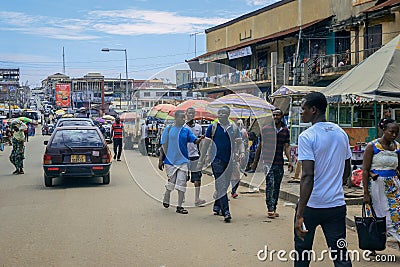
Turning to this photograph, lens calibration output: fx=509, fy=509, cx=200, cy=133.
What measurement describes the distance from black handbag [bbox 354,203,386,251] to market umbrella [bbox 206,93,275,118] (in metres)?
8.10

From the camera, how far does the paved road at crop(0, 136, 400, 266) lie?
620cm

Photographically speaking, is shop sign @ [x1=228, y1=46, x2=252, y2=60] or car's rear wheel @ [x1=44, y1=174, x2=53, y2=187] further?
shop sign @ [x1=228, y1=46, x2=252, y2=60]

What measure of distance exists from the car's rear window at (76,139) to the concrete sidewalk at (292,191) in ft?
12.9

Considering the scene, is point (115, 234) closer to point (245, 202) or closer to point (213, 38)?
point (245, 202)

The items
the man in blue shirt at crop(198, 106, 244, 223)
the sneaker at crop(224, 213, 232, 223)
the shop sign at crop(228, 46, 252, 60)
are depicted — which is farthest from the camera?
the shop sign at crop(228, 46, 252, 60)

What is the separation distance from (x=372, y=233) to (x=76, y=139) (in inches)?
333

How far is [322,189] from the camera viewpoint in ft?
14.6

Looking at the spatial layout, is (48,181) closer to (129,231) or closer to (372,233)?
(129,231)

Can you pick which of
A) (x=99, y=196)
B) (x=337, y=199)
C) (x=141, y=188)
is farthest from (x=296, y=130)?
(x=337, y=199)

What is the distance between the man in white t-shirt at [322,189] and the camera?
4406 millimetres

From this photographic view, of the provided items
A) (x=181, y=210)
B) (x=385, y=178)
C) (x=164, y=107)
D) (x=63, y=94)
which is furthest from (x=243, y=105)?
(x=63, y=94)

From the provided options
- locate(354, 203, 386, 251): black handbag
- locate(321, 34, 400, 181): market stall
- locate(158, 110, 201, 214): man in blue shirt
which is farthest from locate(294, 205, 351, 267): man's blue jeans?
locate(321, 34, 400, 181): market stall

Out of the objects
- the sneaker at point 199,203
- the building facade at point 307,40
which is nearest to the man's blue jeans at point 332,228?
the sneaker at point 199,203

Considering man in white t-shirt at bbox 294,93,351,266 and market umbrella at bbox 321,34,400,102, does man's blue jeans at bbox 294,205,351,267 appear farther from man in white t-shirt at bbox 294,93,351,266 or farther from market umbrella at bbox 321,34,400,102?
market umbrella at bbox 321,34,400,102
